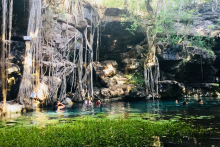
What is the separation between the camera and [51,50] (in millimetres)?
13258

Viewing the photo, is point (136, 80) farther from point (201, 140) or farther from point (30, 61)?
point (201, 140)

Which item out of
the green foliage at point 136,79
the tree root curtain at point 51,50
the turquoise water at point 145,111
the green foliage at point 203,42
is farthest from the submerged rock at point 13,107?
the green foliage at point 203,42

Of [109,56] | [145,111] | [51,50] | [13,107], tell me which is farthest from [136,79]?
[13,107]

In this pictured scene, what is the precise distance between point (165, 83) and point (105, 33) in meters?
8.55

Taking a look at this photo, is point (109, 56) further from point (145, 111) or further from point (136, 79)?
point (145, 111)

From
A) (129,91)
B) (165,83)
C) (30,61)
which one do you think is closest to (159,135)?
(30,61)

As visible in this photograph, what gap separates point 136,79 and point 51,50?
9458 millimetres

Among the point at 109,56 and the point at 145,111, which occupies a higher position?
the point at 109,56

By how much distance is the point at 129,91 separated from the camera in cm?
1791

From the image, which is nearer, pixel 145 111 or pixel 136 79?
pixel 145 111

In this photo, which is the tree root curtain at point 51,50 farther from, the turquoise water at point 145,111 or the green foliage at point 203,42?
the green foliage at point 203,42

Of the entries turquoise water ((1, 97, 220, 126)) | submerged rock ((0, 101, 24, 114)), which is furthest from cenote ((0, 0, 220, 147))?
turquoise water ((1, 97, 220, 126))

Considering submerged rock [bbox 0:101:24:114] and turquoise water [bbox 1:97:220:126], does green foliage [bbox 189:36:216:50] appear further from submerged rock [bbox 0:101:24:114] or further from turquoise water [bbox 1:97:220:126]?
submerged rock [bbox 0:101:24:114]

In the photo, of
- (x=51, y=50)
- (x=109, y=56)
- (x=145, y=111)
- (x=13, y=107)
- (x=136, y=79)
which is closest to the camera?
(x=145, y=111)
